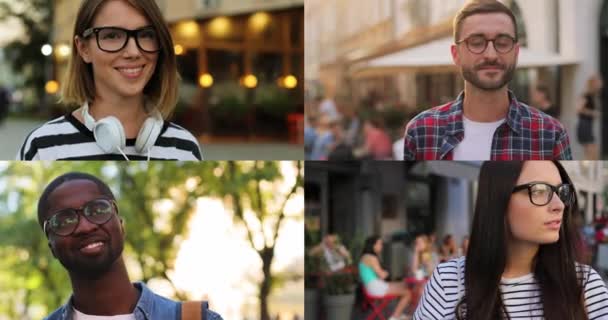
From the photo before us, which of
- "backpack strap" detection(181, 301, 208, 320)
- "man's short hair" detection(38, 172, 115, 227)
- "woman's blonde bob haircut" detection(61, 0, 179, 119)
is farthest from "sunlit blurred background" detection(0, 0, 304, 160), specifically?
"backpack strap" detection(181, 301, 208, 320)

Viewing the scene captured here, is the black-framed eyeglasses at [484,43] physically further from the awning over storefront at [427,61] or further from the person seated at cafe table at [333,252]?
the person seated at cafe table at [333,252]

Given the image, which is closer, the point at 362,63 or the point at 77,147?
the point at 77,147

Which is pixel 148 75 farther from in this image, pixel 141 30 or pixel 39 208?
pixel 39 208

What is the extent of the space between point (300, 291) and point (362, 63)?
283 cm

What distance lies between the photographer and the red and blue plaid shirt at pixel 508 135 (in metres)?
2.48

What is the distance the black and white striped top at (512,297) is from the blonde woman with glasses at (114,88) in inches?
32.9

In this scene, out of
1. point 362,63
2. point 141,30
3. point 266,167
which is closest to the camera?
point 141,30

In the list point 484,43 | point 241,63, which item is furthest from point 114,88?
point 241,63

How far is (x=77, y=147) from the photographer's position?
227cm

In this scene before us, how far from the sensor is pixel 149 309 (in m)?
2.35

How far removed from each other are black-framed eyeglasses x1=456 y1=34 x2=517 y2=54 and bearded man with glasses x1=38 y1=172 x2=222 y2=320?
42.7 inches

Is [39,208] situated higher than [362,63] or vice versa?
[362,63]

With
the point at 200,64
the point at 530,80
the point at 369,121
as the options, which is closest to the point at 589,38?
the point at 530,80

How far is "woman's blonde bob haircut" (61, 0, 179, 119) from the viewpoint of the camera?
223 centimetres
